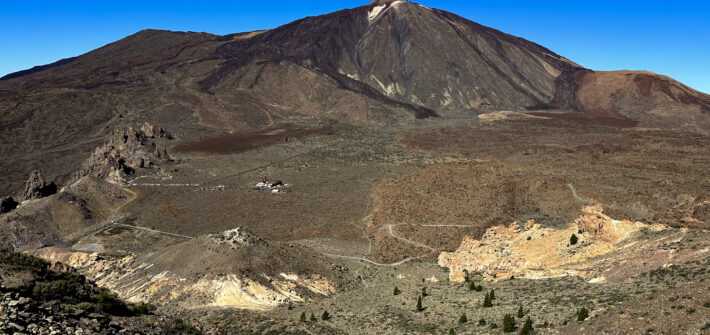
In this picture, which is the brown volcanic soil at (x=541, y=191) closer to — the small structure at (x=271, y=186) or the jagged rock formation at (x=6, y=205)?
the small structure at (x=271, y=186)

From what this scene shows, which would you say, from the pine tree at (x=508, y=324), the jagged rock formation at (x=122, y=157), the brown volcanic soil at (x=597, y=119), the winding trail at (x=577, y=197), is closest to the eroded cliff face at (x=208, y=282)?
the pine tree at (x=508, y=324)

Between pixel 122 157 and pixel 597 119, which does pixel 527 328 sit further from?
pixel 597 119

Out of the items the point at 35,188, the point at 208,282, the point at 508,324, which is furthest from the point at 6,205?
the point at 508,324

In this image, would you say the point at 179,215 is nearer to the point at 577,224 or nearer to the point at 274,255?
the point at 274,255

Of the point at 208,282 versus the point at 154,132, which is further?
the point at 154,132

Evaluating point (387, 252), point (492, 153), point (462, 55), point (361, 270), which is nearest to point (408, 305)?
point (361, 270)

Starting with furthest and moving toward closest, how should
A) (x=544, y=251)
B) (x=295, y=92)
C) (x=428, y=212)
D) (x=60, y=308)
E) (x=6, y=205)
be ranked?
(x=295, y=92) < (x=6, y=205) < (x=428, y=212) < (x=544, y=251) < (x=60, y=308)
